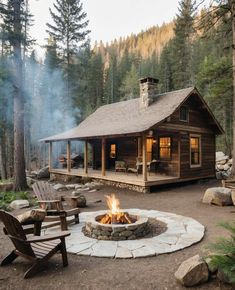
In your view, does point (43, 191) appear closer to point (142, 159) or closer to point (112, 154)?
point (142, 159)

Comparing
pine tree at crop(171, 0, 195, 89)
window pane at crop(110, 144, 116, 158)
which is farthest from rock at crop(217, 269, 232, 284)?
pine tree at crop(171, 0, 195, 89)

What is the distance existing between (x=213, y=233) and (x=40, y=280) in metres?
3.87

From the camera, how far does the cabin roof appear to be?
40.7 feet

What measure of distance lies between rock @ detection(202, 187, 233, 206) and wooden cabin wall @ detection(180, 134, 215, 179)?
4.52 meters

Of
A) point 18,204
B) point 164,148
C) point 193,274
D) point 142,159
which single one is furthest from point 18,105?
point 193,274

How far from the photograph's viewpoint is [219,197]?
890 cm

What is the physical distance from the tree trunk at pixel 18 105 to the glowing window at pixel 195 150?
9194mm

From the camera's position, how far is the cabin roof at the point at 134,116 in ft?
40.7

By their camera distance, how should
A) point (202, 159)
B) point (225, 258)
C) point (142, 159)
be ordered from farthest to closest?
point (202, 159)
point (142, 159)
point (225, 258)

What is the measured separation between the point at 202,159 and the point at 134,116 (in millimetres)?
4823

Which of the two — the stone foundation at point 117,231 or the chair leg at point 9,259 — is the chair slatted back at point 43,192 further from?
the chair leg at point 9,259

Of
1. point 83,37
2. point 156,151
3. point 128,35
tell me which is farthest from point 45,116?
point 128,35

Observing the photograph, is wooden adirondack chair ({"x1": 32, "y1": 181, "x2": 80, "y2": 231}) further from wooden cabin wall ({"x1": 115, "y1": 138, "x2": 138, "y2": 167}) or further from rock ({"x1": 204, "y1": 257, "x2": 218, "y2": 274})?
wooden cabin wall ({"x1": 115, "y1": 138, "x2": 138, "y2": 167})

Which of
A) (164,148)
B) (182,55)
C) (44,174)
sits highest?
(182,55)
